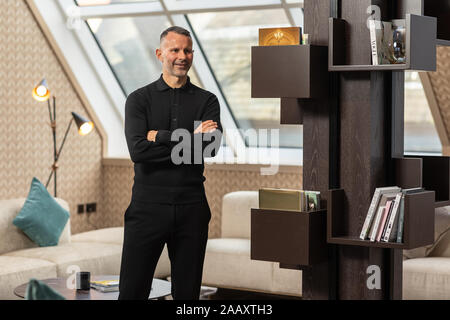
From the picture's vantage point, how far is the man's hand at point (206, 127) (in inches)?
121

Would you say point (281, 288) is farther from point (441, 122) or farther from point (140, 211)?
point (140, 211)

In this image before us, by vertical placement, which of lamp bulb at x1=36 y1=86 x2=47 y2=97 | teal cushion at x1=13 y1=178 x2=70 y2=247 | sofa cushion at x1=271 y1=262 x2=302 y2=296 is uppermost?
lamp bulb at x1=36 y1=86 x2=47 y2=97

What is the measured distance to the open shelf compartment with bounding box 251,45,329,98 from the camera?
8.50 ft

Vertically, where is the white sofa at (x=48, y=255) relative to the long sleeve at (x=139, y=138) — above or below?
below

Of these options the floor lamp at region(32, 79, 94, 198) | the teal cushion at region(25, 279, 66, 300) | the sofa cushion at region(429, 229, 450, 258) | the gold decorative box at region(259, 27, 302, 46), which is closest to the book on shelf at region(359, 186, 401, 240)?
the gold decorative box at region(259, 27, 302, 46)

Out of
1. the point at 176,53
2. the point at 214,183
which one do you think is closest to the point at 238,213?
the point at 214,183

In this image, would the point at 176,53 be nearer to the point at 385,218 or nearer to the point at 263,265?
the point at 385,218

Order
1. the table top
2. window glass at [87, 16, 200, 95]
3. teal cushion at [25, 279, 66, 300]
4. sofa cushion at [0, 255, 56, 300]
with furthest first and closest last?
window glass at [87, 16, 200, 95] → sofa cushion at [0, 255, 56, 300] → the table top → teal cushion at [25, 279, 66, 300]

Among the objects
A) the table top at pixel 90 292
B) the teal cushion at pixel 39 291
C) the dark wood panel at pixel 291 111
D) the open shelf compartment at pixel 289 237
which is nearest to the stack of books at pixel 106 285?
the table top at pixel 90 292

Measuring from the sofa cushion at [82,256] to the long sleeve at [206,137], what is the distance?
2029mm

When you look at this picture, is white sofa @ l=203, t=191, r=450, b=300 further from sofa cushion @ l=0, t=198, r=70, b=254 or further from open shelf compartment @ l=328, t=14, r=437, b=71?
open shelf compartment @ l=328, t=14, r=437, b=71

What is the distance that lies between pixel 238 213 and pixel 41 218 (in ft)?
4.53

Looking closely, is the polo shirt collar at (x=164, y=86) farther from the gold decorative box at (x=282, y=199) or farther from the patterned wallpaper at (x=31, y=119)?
the patterned wallpaper at (x=31, y=119)

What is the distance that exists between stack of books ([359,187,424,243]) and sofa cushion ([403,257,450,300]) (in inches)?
79.6
